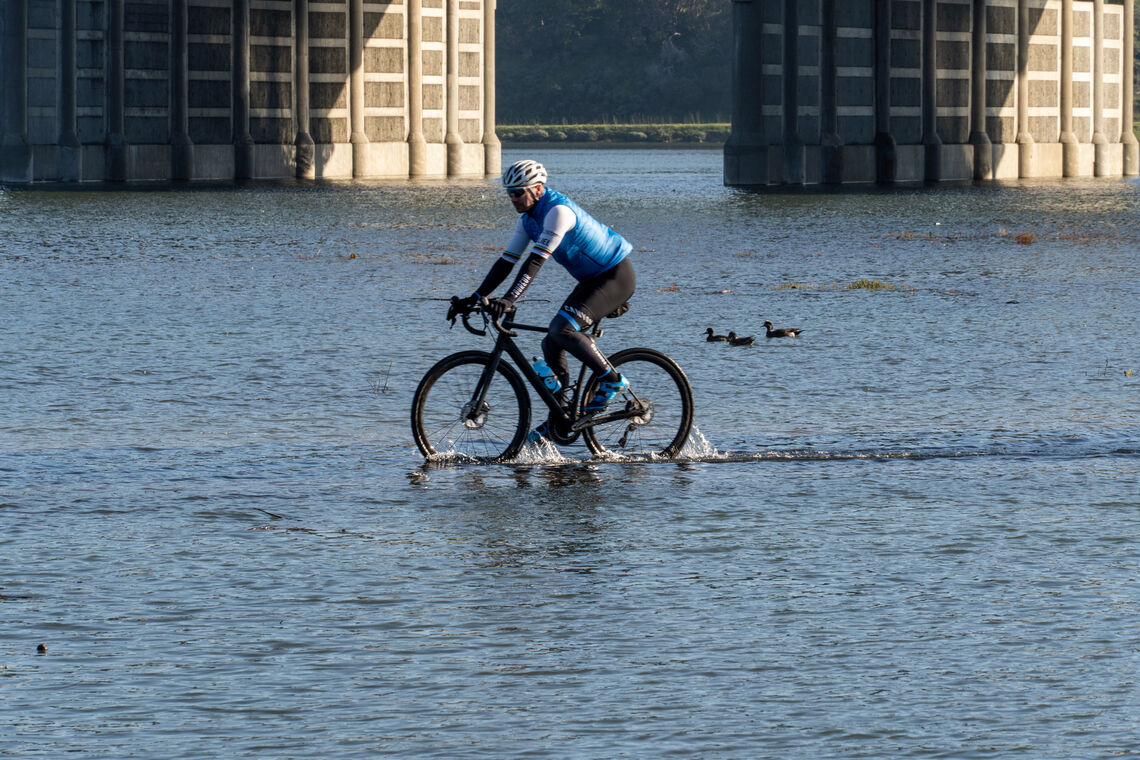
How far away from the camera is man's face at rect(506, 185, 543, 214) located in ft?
35.2

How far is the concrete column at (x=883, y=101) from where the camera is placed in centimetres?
6875

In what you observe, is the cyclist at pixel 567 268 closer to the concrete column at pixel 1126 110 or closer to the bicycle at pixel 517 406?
the bicycle at pixel 517 406

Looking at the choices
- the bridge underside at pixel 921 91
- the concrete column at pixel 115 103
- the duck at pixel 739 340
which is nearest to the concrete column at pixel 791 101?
the bridge underside at pixel 921 91

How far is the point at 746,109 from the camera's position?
6781cm

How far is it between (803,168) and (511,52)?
118m

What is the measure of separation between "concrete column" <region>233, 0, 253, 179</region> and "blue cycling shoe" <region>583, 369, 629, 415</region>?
189 ft

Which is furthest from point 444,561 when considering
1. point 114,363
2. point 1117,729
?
point 114,363

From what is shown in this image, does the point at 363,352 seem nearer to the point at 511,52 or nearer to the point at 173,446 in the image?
the point at 173,446

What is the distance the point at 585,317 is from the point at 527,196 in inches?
27.7

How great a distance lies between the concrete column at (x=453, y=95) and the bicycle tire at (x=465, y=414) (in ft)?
215

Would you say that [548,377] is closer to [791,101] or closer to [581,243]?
[581,243]

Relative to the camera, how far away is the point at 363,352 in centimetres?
1619

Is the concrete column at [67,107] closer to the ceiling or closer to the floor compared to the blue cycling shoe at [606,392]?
closer to the ceiling

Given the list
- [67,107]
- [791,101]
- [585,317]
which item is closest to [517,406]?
[585,317]
